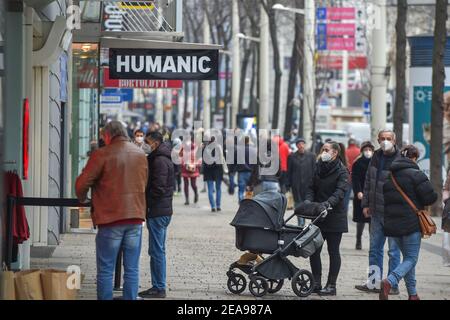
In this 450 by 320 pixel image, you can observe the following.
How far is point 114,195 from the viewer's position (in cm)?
1108

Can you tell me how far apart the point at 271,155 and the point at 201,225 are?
5.13 meters

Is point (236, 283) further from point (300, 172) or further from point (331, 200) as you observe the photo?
point (300, 172)

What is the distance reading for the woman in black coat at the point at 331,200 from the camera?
1440 cm

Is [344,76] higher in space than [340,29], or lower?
lower

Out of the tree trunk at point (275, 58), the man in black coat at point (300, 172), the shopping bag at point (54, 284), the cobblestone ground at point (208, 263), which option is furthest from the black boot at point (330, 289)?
the tree trunk at point (275, 58)

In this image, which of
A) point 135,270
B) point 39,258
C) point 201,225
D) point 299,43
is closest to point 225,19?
point 299,43

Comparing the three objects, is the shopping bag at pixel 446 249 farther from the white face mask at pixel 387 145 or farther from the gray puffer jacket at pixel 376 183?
the white face mask at pixel 387 145

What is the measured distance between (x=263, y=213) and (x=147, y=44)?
4.29 m

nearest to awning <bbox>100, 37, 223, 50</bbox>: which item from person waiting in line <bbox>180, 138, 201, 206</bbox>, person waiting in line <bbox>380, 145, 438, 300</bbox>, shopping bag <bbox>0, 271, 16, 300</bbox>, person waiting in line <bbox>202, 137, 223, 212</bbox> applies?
person waiting in line <bbox>380, 145, 438, 300</bbox>

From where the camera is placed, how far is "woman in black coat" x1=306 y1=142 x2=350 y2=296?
14.4 meters

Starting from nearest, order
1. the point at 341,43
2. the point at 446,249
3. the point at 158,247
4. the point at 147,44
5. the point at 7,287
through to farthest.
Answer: the point at 7,287 → the point at 158,247 → the point at 446,249 → the point at 147,44 → the point at 341,43

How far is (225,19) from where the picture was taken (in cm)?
6669

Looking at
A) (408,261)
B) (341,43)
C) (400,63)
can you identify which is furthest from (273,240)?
(341,43)
